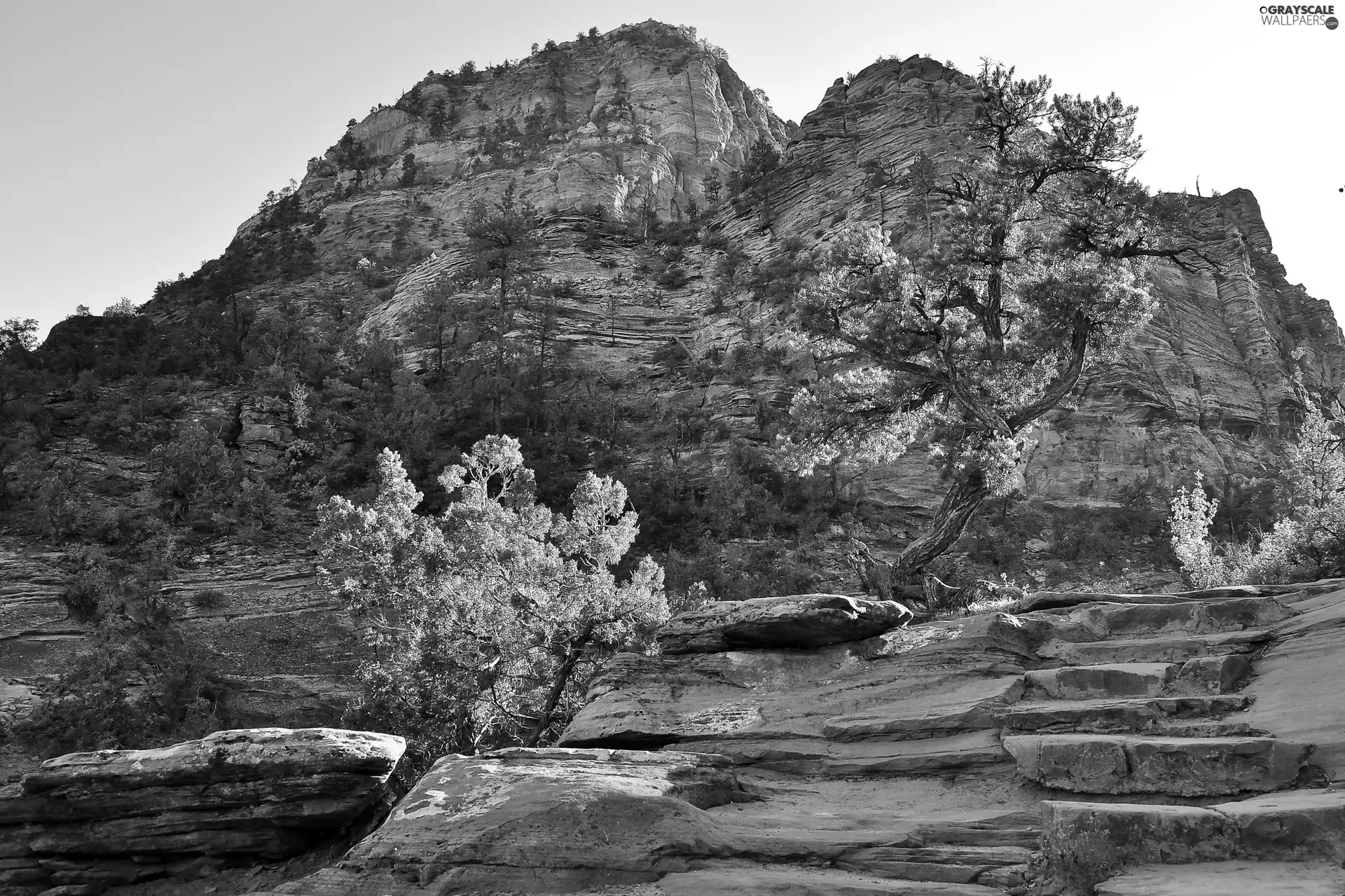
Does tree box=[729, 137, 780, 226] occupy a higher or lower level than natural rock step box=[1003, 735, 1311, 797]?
higher

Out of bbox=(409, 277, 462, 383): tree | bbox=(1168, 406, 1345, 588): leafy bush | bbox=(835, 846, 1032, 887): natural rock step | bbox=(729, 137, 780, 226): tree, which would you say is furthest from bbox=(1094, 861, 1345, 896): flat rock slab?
bbox=(729, 137, 780, 226): tree

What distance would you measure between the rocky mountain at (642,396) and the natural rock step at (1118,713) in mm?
10596

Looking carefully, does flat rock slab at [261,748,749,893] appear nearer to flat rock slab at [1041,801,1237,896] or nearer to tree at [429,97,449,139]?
flat rock slab at [1041,801,1237,896]

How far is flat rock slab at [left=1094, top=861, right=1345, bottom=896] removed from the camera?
473 cm

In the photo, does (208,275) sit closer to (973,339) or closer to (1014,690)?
(973,339)

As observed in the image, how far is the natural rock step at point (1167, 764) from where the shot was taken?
6301mm

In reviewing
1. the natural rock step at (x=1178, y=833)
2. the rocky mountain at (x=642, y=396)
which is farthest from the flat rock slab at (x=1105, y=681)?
the rocky mountain at (x=642, y=396)

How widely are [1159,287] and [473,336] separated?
125ft

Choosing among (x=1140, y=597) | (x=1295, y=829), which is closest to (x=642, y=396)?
(x=1140, y=597)

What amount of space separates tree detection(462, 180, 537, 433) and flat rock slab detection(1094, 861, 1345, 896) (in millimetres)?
38611

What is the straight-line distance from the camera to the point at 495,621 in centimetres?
1762

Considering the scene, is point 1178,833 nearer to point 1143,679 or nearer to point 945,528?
point 1143,679

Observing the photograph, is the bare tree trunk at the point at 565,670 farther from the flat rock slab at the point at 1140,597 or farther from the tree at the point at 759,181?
the tree at the point at 759,181

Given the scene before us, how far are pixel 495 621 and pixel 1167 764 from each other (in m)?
13.2
